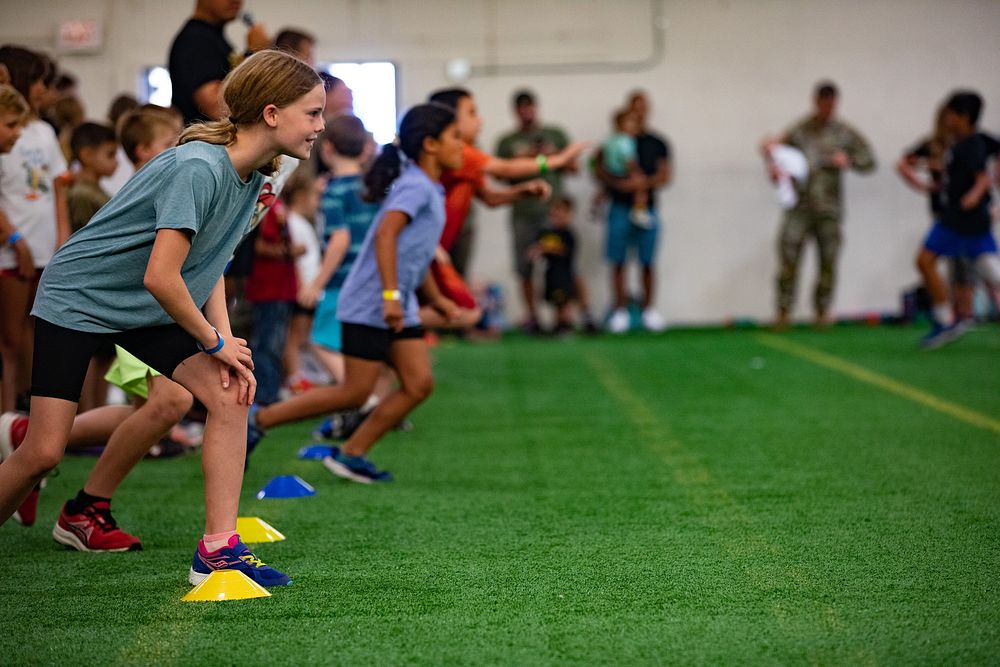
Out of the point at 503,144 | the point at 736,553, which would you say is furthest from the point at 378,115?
the point at 736,553

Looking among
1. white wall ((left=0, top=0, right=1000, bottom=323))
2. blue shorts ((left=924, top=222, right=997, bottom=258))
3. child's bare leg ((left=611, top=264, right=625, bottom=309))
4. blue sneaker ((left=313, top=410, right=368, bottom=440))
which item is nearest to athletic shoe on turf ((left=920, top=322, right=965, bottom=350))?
blue shorts ((left=924, top=222, right=997, bottom=258))

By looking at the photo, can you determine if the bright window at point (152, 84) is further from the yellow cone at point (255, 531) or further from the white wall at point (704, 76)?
the yellow cone at point (255, 531)

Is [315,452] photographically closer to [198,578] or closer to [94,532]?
[94,532]

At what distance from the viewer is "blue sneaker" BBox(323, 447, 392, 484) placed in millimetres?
5449

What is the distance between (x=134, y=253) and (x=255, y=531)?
1.21 m

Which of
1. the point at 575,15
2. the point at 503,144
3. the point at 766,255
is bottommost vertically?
the point at 766,255

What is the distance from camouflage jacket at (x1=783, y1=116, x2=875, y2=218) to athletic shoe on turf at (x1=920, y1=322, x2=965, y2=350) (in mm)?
2997

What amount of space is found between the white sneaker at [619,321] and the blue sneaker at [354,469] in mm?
9174

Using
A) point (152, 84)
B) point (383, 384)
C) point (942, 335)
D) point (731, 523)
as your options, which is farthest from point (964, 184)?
point (152, 84)

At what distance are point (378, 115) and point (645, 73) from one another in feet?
10.8

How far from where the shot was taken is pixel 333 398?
552 centimetres

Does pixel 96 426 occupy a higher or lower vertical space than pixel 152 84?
lower

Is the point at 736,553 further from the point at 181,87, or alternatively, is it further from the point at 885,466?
the point at 181,87

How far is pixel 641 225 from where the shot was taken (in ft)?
47.1
